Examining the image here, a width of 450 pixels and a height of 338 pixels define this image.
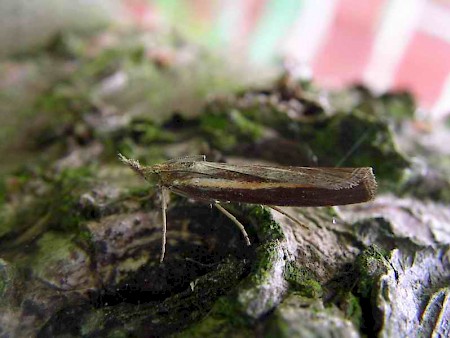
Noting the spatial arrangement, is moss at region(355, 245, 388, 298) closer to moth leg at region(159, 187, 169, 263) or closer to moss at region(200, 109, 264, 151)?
moth leg at region(159, 187, 169, 263)

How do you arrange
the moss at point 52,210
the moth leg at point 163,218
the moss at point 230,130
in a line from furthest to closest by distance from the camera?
1. the moss at point 230,130
2. the moss at point 52,210
3. the moth leg at point 163,218

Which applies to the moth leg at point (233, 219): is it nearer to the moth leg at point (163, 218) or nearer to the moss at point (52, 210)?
the moth leg at point (163, 218)

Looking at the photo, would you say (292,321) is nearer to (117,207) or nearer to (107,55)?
(117,207)

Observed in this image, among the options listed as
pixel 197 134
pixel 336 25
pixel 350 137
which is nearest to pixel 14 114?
pixel 197 134

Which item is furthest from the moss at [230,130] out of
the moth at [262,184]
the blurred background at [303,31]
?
the blurred background at [303,31]

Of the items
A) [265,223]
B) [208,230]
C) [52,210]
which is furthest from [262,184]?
[52,210]

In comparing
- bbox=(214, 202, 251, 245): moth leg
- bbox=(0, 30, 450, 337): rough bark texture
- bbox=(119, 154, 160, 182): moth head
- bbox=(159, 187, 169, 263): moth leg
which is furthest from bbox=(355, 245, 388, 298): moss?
bbox=(119, 154, 160, 182): moth head
